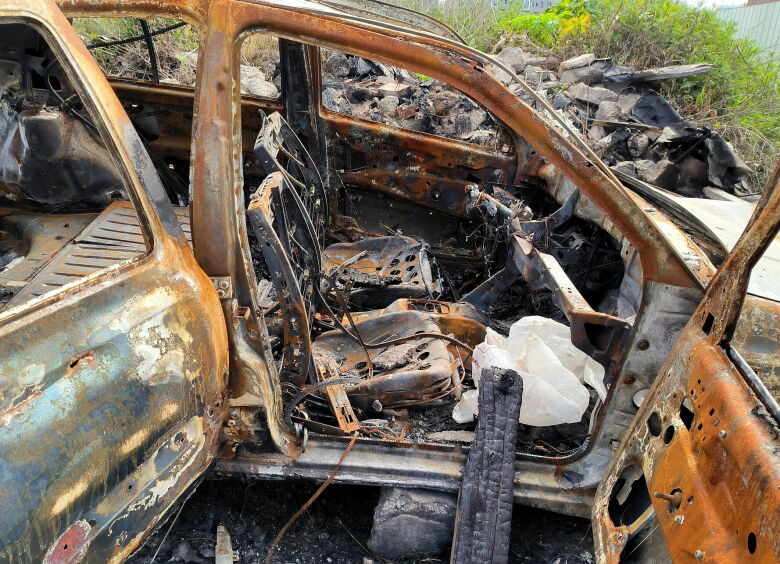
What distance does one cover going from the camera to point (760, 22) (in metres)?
10.1

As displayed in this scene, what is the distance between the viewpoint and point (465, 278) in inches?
148

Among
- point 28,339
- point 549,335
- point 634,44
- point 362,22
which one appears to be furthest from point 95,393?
point 634,44

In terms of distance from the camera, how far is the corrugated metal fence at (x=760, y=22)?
9.67 metres

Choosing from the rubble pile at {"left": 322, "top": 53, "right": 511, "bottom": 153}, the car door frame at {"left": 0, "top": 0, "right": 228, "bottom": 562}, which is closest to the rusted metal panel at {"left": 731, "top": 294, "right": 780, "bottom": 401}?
the car door frame at {"left": 0, "top": 0, "right": 228, "bottom": 562}

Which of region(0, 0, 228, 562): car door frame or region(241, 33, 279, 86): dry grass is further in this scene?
region(241, 33, 279, 86): dry grass

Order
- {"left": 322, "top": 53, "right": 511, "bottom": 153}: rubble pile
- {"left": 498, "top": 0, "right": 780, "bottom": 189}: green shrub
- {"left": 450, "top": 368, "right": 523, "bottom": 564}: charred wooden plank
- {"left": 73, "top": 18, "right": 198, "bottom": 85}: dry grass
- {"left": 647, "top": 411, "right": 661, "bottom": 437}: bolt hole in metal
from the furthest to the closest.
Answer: {"left": 498, "top": 0, "right": 780, "bottom": 189}: green shrub, {"left": 322, "top": 53, "right": 511, "bottom": 153}: rubble pile, {"left": 73, "top": 18, "right": 198, "bottom": 85}: dry grass, {"left": 450, "top": 368, "right": 523, "bottom": 564}: charred wooden plank, {"left": 647, "top": 411, "right": 661, "bottom": 437}: bolt hole in metal

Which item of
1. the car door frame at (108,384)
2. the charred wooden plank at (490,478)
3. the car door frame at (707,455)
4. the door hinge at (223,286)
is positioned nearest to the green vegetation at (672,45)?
the charred wooden plank at (490,478)

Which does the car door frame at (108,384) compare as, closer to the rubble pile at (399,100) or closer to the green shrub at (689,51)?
the rubble pile at (399,100)

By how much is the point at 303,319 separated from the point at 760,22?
11.8m

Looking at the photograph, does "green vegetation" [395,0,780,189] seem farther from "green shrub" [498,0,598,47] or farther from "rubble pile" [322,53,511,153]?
"rubble pile" [322,53,511,153]

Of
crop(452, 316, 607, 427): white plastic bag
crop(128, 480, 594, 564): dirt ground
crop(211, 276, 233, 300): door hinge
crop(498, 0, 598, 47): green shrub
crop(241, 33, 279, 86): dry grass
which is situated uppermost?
crop(211, 276, 233, 300): door hinge

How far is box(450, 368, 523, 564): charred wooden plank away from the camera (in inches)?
80.9

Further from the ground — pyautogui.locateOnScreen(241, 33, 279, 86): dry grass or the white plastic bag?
the white plastic bag

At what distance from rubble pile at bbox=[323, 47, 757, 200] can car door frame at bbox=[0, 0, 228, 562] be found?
8.44 feet
